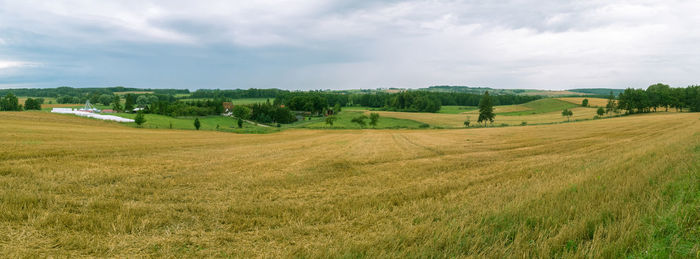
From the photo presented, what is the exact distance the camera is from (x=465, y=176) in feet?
37.9

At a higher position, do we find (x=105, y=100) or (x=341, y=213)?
(x=105, y=100)

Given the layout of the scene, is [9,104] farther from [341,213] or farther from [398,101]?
[398,101]

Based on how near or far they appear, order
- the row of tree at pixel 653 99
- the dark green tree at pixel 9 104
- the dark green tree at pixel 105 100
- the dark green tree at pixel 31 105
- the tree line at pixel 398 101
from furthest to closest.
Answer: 1. the dark green tree at pixel 105 100
2. the tree line at pixel 398 101
3. the dark green tree at pixel 31 105
4. the dark green tree at pixel 9 104
5. the row of tree at pixel 653 99

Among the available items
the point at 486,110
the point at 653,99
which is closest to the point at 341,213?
the point at 486,110

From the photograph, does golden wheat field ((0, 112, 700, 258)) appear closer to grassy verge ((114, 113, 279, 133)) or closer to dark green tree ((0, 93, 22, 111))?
grassy verge ((114, 113, 279, 133))

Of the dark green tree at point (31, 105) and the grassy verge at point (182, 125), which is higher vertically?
the dark green tree at point (31, 105)

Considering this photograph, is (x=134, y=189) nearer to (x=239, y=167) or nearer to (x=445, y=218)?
(x=239, y=167)

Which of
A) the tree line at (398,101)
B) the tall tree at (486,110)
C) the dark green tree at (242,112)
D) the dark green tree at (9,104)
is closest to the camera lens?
the tall tree at (486,110)

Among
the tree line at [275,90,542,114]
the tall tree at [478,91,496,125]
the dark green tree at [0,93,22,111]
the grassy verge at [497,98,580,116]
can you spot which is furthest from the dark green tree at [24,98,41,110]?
the grassy verge at [497,98,580,116]

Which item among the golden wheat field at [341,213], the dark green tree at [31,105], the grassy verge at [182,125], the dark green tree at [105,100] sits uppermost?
the dark green tree at [105,100]

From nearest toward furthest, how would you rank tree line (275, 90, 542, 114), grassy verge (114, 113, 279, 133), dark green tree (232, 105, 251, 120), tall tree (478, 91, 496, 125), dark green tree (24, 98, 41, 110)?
grassy verge (114, 113, 279, 133)
tall tree (478, 91, 496, 125)
dark green tree (24, 98, 41, 110)
dark green tree (232, 105, 251, 120)
tree line (275, 90, 542, 114)

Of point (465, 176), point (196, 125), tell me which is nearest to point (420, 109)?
point (196, 125)

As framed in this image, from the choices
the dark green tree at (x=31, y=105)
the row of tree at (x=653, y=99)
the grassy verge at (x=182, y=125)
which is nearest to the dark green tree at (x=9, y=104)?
the dark green tree at (x=31, y=105)

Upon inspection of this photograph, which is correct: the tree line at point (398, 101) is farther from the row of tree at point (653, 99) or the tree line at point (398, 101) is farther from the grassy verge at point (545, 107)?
the row of tree at point (653, 99)
